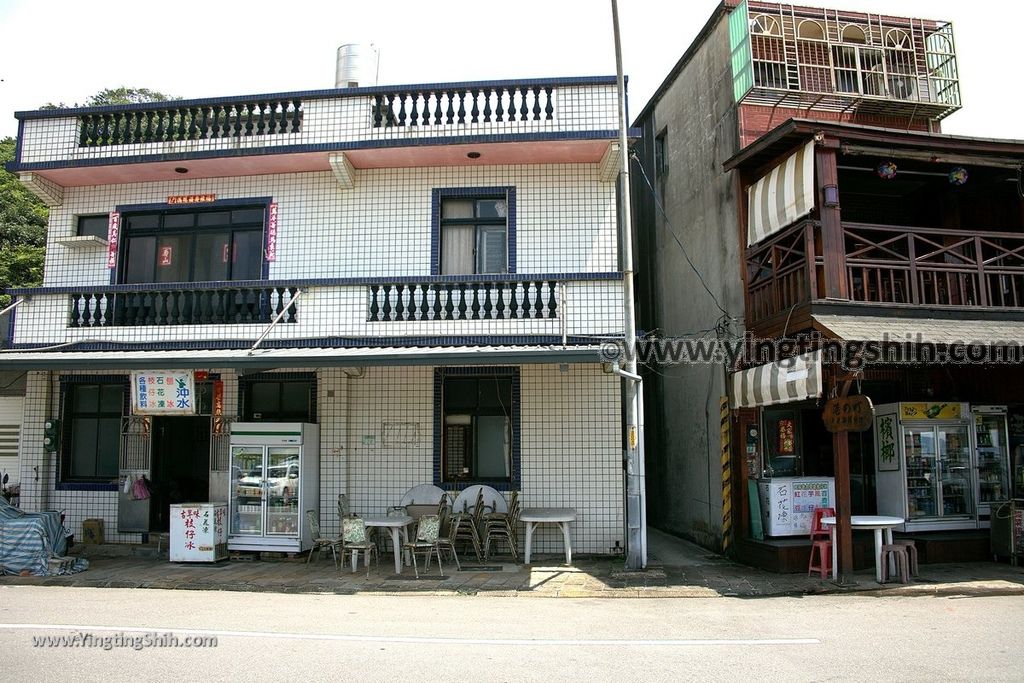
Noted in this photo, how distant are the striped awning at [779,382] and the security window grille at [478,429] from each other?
4.11 metres

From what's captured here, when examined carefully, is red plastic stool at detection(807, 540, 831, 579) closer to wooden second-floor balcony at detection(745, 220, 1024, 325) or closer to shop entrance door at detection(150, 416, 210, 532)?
wooden second-floor balcony at detection(745, 220, 1024, 325)

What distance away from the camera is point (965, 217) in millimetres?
14227

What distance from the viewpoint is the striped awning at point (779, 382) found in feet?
34.9

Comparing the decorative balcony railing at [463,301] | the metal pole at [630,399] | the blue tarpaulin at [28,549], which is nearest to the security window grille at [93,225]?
the blue tarpaulin at [28,549]

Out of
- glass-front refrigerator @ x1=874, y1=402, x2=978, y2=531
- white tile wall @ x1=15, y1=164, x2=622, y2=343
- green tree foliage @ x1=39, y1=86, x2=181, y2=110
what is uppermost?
green tree foliage @ x1=39, y1=86, x2=181, y2=110

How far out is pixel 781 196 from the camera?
1207cm

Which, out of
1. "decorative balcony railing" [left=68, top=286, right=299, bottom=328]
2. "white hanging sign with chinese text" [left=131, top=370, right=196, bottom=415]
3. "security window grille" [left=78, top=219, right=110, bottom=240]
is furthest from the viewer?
"security window grille" [left=78, top=219, right=110, bottom=240]

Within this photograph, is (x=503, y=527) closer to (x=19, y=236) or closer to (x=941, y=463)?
(x=941, y=463)

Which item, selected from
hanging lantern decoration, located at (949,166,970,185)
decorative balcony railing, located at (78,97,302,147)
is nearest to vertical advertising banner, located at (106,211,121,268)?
decorative balcony railing, located at (78,97,302,147)

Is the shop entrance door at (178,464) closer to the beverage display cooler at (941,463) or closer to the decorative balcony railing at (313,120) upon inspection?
the decorative balcony railing at (313,120)

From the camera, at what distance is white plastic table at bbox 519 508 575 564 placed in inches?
462

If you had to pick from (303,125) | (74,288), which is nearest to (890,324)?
(303,125)

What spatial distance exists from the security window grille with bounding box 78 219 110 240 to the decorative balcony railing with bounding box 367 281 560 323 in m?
6.16

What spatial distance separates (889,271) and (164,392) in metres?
12.6
